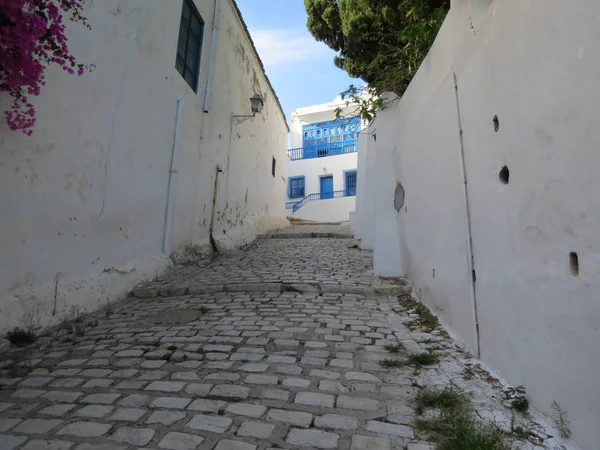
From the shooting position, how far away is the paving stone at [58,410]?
212 cm

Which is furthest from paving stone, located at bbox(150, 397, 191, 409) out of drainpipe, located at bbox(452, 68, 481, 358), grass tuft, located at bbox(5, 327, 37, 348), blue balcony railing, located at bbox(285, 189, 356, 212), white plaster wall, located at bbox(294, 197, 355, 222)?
blue balcony railing, located at bbox(285, 189, 356, 212)

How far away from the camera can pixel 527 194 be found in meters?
2.06

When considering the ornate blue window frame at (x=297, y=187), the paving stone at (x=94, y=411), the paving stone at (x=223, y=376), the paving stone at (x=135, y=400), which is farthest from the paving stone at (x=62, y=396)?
the ornate blue window frame at (x=297, y=187)

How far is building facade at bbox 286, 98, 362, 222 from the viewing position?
66.8 ft

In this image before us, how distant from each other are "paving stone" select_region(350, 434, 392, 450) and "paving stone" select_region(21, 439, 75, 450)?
1.45 m

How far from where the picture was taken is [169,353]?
3.02 meters

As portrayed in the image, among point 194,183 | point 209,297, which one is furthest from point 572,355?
point 194,183

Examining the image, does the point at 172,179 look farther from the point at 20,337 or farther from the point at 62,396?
the point at 62,396

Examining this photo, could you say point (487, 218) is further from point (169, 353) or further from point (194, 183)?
point (194, 183)

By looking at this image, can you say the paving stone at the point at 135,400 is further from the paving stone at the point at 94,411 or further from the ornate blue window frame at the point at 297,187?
the ornate blue window frame at the point at 297,187

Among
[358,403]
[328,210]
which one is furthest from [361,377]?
[328,210]

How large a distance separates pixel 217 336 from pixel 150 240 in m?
2.85

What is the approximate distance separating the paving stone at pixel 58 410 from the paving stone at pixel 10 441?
229mm

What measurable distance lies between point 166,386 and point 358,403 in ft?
4.25
